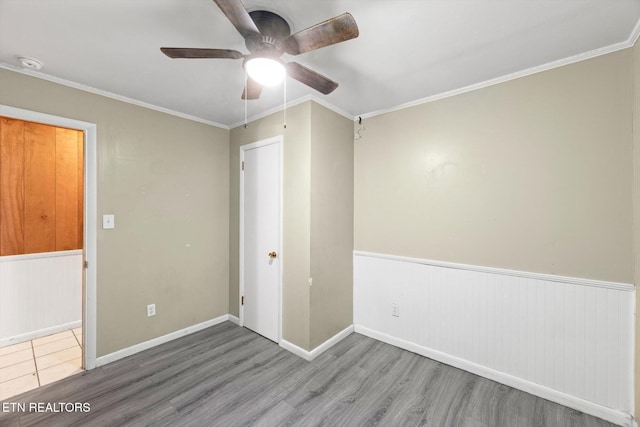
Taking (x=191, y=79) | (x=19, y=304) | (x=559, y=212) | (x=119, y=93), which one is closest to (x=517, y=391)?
(x=559, y=212)

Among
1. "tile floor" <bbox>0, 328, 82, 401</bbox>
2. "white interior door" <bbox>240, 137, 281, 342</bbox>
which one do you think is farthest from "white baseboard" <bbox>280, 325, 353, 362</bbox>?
"tile floor" <bbox>0, 328, 82, 401</bbox>

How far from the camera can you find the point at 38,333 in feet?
9.41

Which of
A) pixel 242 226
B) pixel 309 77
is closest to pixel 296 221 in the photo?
pixel 242 226

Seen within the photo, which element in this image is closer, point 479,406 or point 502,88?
point 479,406

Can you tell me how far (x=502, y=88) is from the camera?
7.01 ft

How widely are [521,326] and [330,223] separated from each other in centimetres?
174

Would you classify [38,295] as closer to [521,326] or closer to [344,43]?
[344,43]

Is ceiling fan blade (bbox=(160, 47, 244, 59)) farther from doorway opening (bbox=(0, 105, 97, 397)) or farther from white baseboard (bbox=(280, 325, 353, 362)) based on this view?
white baseboard (bbox=(280, 325, 353, 362))

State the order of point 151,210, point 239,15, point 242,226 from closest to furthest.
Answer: point 239,15 → point 151,210 → point 242,226

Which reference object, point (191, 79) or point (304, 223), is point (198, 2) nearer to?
point (191, 79)

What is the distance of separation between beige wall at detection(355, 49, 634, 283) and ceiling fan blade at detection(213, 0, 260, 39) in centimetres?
181

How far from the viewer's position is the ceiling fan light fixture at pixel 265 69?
1412 millimetres

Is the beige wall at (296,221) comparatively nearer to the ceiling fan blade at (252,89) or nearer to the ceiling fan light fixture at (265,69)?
the ceiling fan blade at (252,89)

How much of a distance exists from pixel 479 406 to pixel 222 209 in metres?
3.04
